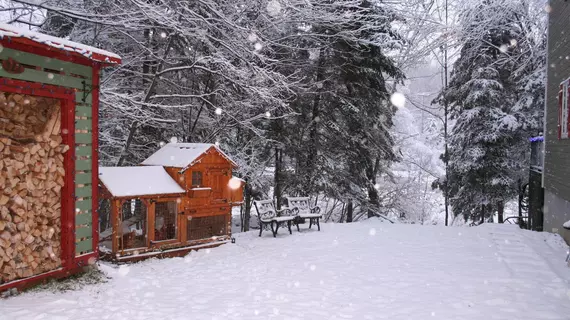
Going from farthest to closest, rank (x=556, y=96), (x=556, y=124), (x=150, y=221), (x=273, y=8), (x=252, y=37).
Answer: (x=556, y=96), (x=556, y=124), (x=273, y=8), (x=252, y=37), (x=150, y=221)

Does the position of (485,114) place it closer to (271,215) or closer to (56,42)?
(271,215)

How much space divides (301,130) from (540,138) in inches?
320

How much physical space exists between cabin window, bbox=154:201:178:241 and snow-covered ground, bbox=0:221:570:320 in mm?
685

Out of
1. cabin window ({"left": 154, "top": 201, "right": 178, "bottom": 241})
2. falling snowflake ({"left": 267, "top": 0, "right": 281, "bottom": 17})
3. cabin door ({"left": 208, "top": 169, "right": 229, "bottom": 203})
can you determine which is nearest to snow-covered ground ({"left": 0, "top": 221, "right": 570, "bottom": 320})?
cabin window ({"left": 154, "top": 201, "right": 178, "bottom": 241})

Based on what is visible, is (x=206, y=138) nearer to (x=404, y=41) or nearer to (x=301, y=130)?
(x=301, y=130)

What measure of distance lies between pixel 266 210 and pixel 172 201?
301cm

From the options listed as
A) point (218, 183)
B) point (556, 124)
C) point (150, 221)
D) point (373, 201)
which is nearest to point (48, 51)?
point (150, 221)

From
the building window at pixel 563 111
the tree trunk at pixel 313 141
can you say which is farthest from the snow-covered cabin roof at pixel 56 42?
the tree trunk at pixel 313 141

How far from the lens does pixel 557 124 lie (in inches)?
432

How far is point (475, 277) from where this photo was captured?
7.47 m

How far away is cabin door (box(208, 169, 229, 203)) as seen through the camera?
9.88 metres

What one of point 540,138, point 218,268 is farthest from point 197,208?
point 540,138

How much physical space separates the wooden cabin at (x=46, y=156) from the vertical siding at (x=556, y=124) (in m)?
9.75

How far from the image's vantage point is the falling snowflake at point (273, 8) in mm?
10534
